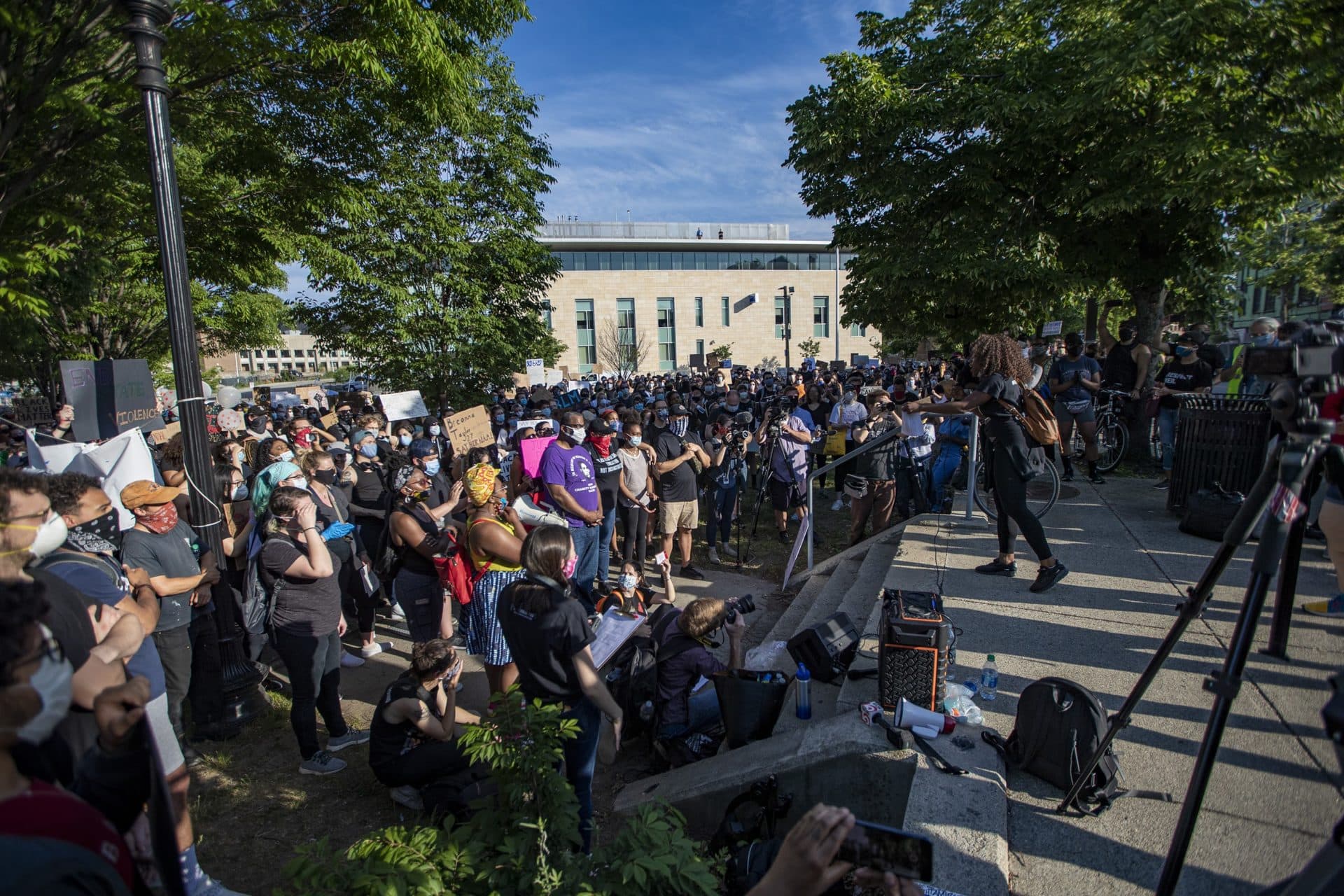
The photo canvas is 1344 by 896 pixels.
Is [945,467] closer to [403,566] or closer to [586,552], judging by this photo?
[586,552]

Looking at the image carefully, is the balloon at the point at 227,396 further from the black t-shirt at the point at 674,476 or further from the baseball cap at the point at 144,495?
the baseball cap at the point at 144,495

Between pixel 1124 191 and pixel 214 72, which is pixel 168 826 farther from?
pixel 1124 191

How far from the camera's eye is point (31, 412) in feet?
53.2

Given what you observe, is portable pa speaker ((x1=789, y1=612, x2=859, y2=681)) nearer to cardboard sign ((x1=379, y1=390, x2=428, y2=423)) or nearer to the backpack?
the backpack

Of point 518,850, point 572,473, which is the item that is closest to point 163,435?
point 572,473

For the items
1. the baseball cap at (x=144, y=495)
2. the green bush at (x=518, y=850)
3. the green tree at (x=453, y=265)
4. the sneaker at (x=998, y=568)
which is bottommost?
the sneaker at (x=998, y=568)

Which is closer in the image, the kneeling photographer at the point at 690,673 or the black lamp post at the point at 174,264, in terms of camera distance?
the black lamp post at the point at 174,264

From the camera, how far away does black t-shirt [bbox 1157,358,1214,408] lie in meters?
7.75

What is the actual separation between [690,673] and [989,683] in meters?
1.87

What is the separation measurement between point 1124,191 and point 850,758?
8680mm

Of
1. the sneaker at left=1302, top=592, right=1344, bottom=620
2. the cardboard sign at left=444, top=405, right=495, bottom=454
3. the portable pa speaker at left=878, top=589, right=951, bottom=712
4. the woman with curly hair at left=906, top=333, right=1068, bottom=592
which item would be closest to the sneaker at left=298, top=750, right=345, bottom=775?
the portable pa speaker at left=878, top=589, right=951, bottom=712

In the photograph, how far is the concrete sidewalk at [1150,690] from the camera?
1.51m

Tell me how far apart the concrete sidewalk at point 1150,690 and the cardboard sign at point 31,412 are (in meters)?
18.5

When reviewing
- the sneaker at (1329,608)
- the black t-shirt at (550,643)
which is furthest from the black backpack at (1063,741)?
the black t-shirt at (550,643)
